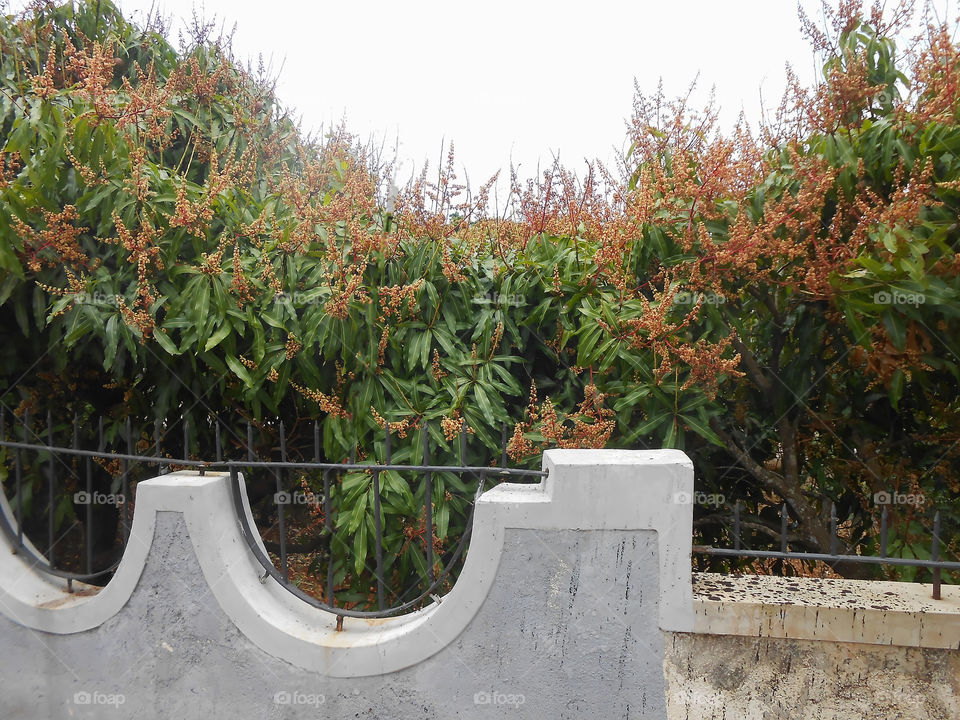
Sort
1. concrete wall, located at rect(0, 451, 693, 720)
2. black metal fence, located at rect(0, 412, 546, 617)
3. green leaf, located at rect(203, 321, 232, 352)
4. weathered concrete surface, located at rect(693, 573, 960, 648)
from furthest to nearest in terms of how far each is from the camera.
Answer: green leaf, located at rect(203, 321, 232, 352), black metal fence, located at rect(0, 412, 546, 617), concrete wall, located at rect(0, 451, 693, 720), weathered concrete surface, located at rect(693, 573, 960, 648)

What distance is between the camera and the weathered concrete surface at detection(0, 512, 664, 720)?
2.00 meters

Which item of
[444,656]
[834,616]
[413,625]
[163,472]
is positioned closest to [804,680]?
[834,616]

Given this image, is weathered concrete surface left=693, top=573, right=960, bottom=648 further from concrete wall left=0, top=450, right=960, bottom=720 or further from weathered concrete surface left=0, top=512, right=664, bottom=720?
weathered concrete surface left=0, top=512, right=664, bottom=720

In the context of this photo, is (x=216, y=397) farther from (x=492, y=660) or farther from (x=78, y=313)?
(x=492, y=660)

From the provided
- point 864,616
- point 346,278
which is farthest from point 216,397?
point 864,616

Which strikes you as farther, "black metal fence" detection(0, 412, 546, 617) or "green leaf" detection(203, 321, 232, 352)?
"green leaf" detection(203, 321, 232, 352)

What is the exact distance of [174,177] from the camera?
3.06 meters

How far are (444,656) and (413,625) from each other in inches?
6.4

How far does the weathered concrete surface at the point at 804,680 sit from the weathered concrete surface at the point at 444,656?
0.41ft

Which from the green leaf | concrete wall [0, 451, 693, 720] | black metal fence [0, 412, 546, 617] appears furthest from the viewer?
the green leaf

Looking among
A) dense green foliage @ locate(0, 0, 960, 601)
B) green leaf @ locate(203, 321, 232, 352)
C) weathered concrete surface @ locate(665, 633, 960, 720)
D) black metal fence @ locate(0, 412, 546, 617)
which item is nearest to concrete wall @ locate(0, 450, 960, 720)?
weathered concrete surface @ locate(665, 633, 960, 720)

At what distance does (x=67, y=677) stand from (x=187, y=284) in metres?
1.86

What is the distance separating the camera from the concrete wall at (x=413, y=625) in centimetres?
199

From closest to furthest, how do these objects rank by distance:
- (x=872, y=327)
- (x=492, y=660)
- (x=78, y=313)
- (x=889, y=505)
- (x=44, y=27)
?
(x=492, y=660), (x=872, y=327), (x=78, y=313), (x=889, y=505), (x=44, y=27)
